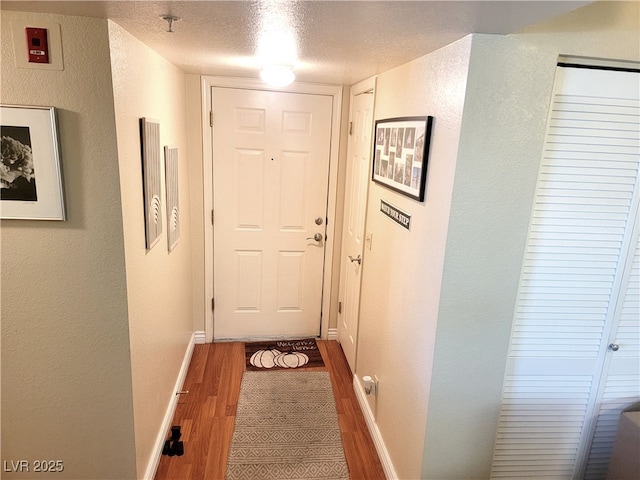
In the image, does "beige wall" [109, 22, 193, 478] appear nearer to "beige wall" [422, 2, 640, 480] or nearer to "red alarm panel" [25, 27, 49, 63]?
"red alarm panel" [25, 27, 49, 63]

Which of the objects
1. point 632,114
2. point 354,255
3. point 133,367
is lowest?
point 133,367

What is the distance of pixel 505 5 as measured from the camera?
3.64 ft

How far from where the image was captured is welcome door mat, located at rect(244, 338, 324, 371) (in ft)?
10.4

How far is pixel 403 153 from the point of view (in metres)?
1.99

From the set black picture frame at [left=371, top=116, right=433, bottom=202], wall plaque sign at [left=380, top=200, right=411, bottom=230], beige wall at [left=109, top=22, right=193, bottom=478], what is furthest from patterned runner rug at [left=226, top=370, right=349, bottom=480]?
black picture frame at [left=371, top=116, right=433, bottom=202]

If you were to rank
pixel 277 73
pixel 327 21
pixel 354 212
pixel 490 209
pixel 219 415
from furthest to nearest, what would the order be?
1. pixel 354 212
2. pixel 219 415
3. pixel 277 73
4. pixel 490 209
5. pixel 327 21

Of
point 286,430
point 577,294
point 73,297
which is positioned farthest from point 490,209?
point 286,430

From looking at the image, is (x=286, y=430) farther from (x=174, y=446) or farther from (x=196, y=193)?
(x=196, y=193)

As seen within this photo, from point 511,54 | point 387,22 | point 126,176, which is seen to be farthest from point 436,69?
point 126,176

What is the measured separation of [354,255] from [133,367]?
1644 mm

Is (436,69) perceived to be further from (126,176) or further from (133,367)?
(133,367)

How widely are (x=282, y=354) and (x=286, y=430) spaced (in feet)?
2.87

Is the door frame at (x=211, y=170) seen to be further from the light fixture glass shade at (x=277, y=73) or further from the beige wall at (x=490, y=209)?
the beige wall at (x=490, y=209)

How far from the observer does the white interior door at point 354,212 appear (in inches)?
107
